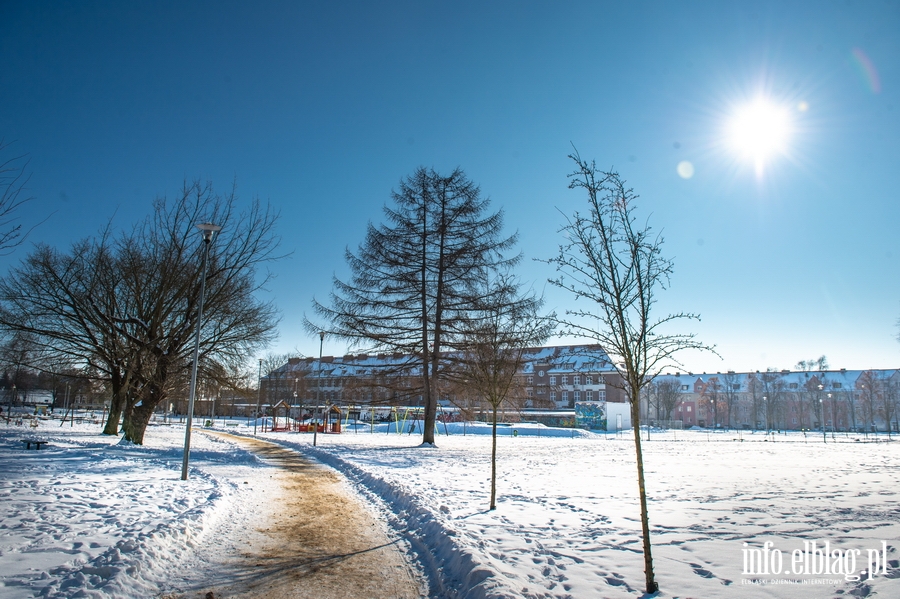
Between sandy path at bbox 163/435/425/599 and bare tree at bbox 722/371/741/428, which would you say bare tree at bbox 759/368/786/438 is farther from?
sandy path at bbox 163/435/425/599

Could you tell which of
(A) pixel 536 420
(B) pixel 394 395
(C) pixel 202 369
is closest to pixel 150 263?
(C) pixel 202 369

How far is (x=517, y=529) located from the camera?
7543 mm

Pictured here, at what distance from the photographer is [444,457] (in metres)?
20.2

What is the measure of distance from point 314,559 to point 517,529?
3032mm

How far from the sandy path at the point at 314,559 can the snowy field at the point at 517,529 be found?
1.36 ft

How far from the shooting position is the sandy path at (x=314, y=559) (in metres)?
5.10

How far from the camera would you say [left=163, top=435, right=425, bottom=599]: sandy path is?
5098mm

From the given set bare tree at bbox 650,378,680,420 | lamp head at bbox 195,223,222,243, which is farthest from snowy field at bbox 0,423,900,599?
bare tree at bbox 650,378,680,420

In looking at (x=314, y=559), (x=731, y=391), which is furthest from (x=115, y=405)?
(x=731, y=391)

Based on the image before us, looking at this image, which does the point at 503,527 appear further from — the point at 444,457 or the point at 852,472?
the point at 852,472

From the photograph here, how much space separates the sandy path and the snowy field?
42 centimetres

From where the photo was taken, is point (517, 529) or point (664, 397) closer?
point (517, 529)

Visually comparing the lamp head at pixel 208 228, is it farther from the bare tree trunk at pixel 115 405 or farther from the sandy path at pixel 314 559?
the bare tree trunk at pixel 115 405

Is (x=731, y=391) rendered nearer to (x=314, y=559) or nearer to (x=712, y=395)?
(x=712, y=395)
